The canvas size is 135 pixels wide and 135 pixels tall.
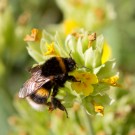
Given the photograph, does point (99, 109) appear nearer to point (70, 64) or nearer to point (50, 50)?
point (70, 64)

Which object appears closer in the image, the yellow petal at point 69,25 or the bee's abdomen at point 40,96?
the bee's abdomen at point 40,96

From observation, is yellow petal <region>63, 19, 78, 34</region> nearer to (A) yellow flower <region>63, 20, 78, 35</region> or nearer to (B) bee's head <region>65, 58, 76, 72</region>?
(A) yellow flower <region>63, 20, 78, 35</region>

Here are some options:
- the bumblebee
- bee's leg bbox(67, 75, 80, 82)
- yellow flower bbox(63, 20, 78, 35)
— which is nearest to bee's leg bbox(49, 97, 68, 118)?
the bumblebee

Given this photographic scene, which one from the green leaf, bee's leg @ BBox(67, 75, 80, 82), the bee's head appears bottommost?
bee's leg @ BBox(67, 75, 80, 82)

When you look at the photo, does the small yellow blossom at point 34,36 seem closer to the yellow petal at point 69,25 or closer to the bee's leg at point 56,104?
the bee's leg at point 56,104

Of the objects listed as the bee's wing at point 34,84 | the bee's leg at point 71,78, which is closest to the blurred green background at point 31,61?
the bee's leg at point 71,78

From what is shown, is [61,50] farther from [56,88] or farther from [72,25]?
[72,25]

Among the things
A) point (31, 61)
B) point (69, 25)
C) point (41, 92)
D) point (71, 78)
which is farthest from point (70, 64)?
point (31, 61)
